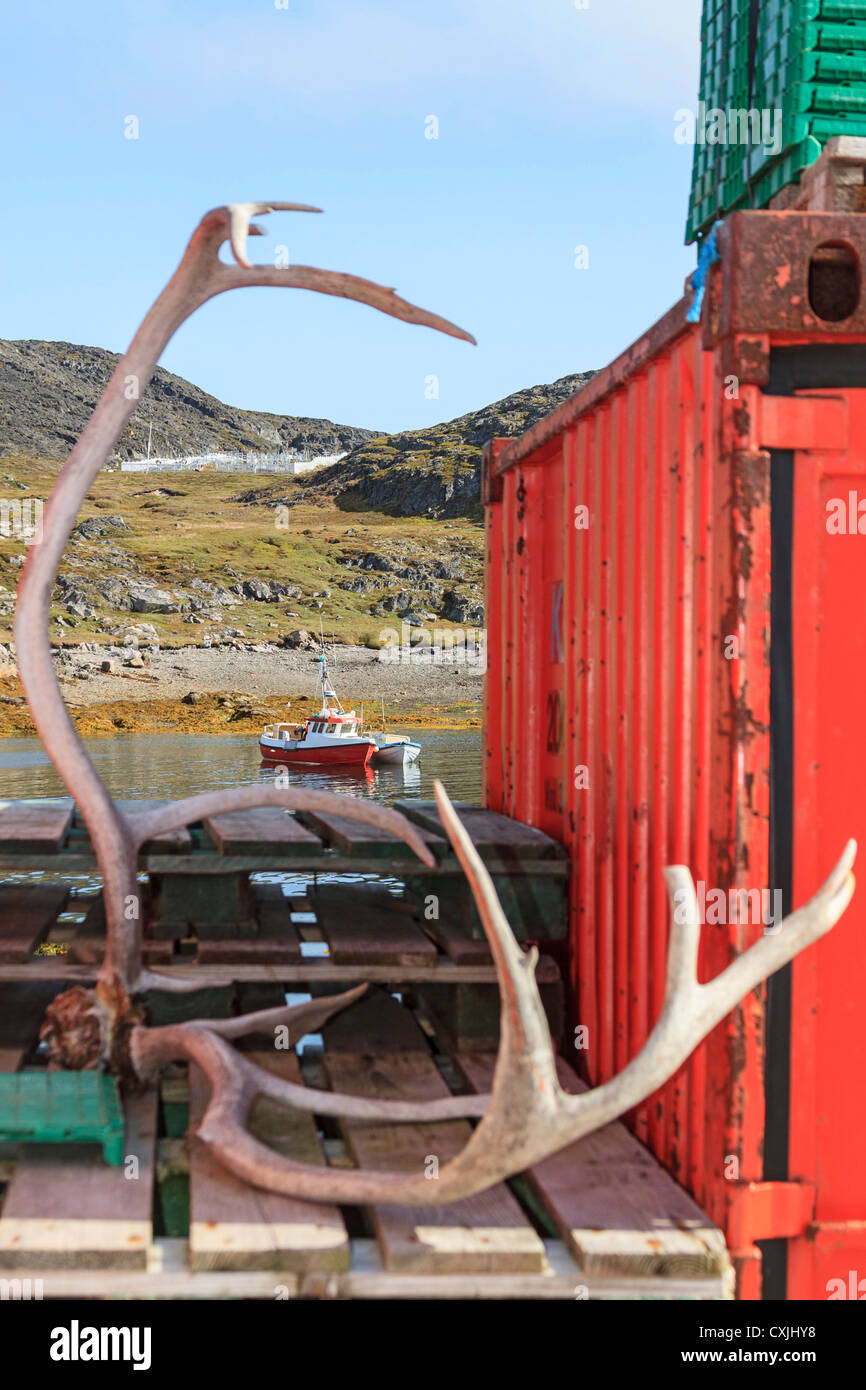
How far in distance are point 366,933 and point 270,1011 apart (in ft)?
2.33

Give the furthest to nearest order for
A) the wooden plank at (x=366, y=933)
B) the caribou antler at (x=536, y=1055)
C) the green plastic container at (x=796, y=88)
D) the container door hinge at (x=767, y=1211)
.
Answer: the green plastic container at (x=796, y=88), the wooden plank at (x=366, y=933), the container door hinge at (x=767, y=1211), the caribou antler at (x=536, y=1055)

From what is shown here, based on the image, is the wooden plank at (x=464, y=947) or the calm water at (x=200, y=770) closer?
the wooden plank at (x=464, y=947)

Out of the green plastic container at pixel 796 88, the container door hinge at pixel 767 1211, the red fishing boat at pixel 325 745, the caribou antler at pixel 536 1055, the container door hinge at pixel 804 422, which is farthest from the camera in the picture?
the red fishing boat at pixel 325 745

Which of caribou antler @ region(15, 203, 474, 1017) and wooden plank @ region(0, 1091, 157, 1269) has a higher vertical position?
caribou antler @ region(15, 203, 474, 1017)

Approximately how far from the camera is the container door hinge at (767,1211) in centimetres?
327

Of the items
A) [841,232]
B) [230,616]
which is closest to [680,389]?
[841,232]

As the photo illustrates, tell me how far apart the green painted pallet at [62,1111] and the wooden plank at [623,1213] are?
1.25 meters

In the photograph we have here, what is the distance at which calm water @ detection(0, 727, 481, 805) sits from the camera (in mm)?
36062

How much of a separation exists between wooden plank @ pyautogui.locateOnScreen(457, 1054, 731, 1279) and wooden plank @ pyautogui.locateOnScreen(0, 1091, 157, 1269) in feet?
3.65

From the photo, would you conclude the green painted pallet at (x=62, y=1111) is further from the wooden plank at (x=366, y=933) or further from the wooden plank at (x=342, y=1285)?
the wooden plank at (x=366, y=933)

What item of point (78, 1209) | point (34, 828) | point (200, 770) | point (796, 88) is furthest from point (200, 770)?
point (78, 1209)

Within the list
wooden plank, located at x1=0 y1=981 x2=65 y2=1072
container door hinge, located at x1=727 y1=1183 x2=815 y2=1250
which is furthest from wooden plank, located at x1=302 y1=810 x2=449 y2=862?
container door hinge, located at x1=727 y1=1183 x2=815 y2=1250

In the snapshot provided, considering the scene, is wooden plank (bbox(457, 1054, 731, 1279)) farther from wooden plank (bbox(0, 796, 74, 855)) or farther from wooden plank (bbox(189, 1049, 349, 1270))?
wooden plank (bbox(0, 796, 74, 855))

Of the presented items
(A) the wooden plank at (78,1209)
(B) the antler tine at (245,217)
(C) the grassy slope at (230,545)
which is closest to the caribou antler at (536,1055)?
(A) the wooden plank at (78,1209)
